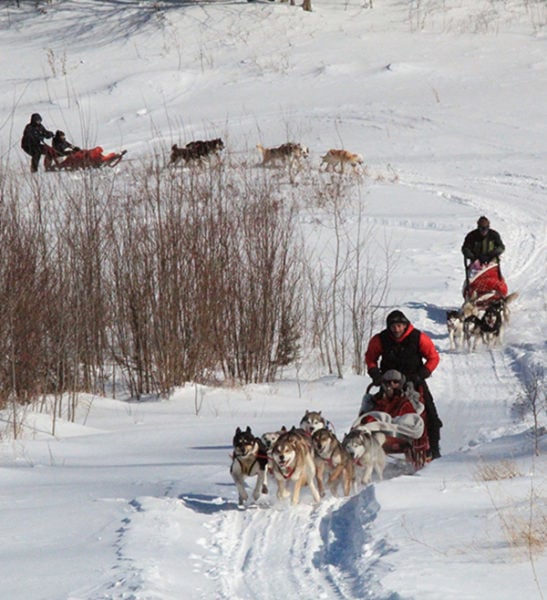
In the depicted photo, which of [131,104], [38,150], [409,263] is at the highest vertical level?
[131,104]

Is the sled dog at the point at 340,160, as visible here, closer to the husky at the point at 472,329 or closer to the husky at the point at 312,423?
the husky at the point at 472,329

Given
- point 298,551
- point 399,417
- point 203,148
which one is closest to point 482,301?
point 399,417

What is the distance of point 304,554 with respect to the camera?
568 centimetres

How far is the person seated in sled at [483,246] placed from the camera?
15.1m

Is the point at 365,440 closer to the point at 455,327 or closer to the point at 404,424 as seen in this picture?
the point at 404,424

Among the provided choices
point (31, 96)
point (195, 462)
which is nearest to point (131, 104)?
point (31, 96)

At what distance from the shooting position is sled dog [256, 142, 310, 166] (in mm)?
22766

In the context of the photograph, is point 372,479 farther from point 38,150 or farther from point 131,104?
point 131,104

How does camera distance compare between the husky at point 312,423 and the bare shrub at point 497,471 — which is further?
the husky at point 312,423

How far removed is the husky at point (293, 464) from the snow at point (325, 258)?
12 centimetres

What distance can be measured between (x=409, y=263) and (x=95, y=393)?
7941mm

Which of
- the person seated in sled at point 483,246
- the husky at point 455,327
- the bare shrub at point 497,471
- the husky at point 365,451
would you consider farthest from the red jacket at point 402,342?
the person seated in sled at point 483,246

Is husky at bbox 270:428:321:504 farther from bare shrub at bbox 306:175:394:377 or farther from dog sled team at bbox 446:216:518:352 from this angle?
dog sled team at bbox 446:216:518:352

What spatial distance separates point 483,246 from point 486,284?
75 centimetres
